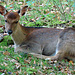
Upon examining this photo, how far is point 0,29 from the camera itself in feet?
29.3

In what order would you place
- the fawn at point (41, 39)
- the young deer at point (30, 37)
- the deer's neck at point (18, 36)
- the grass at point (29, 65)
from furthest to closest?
1. the deer's neck at point (18, 36)
2. the young deer at point (30, 37)
3. the fawn at point (41, 39)
4. the grass at point (29, 65)

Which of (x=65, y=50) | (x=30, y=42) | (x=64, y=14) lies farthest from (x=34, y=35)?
(x=64, y=14)

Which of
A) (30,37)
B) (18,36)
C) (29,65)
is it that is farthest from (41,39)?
(29,65)

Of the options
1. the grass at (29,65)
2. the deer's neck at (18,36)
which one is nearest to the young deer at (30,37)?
the deer's neck at (18,36)

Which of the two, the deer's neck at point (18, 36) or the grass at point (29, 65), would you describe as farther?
the deer's neck at point (18, 36)

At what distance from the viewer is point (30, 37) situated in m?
7.29

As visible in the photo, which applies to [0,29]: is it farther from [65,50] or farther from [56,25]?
[65,50]

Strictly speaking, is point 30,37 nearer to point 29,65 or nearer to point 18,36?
point 18,36

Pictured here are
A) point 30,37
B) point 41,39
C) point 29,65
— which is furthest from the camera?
point 30,37

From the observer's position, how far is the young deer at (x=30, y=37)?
6.86 m

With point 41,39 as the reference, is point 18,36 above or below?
above

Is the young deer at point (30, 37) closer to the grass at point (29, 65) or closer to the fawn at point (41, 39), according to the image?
the fawn at point (41, 39)

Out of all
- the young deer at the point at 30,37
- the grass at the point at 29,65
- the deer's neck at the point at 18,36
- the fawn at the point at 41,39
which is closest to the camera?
the grass at the point at 29,65

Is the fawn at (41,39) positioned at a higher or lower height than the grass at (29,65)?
higher
